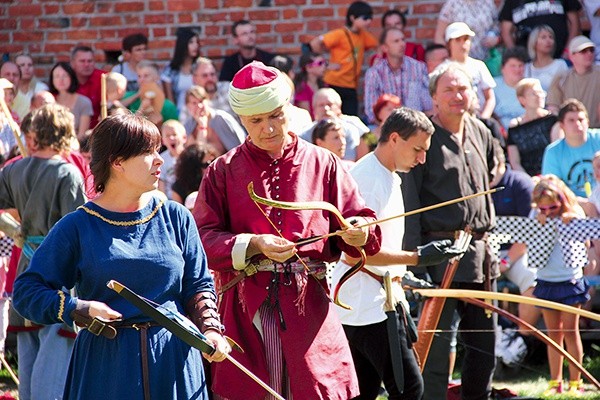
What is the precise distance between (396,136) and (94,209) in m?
1.97

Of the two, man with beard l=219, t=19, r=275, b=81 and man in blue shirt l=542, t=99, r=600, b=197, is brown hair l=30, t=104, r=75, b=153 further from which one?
man with beard l=219, t=19, r=275, b=81

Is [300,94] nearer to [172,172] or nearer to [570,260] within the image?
[172,172]

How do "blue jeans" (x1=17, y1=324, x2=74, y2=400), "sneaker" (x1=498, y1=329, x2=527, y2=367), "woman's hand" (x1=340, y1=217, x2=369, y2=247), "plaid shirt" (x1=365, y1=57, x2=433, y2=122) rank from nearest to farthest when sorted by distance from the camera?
"woman's hand" (x1=340, y1=217, x2=369, y2=247), "blue jeans" (x1=17, y1=324, x2=74, y2=400), "sneaker" (x1=498, y1=329, x2=527, y2=367), "plaid shirt" (x1=365, y1=57, x2=433, y2=122)

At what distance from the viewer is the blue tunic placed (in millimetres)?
3795

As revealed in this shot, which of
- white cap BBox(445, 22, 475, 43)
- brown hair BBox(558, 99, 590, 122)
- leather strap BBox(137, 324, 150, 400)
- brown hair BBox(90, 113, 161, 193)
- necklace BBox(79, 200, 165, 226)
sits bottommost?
leather strap BBox(137, 324, 150, 400)

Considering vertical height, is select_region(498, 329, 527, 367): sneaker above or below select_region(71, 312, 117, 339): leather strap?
below

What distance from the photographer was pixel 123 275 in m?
3.81

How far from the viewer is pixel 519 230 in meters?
7.89

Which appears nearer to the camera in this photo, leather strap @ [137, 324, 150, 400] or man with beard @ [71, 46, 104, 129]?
leather strap @ [137, 324, 150, 400]

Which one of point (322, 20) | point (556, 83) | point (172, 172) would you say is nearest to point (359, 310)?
point (172, 172)

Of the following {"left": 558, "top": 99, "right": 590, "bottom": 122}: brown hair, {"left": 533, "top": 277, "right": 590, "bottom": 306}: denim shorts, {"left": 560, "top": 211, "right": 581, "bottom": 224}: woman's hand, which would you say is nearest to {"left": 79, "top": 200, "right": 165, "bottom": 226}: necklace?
{"left": 533, "top": 277, "right": 590, "bottom": 306}: denim shorts

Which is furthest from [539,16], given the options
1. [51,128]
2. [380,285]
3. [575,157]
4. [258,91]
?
[258,91]

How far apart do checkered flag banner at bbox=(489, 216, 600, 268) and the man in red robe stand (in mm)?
3307

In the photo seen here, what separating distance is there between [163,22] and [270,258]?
803 cm
